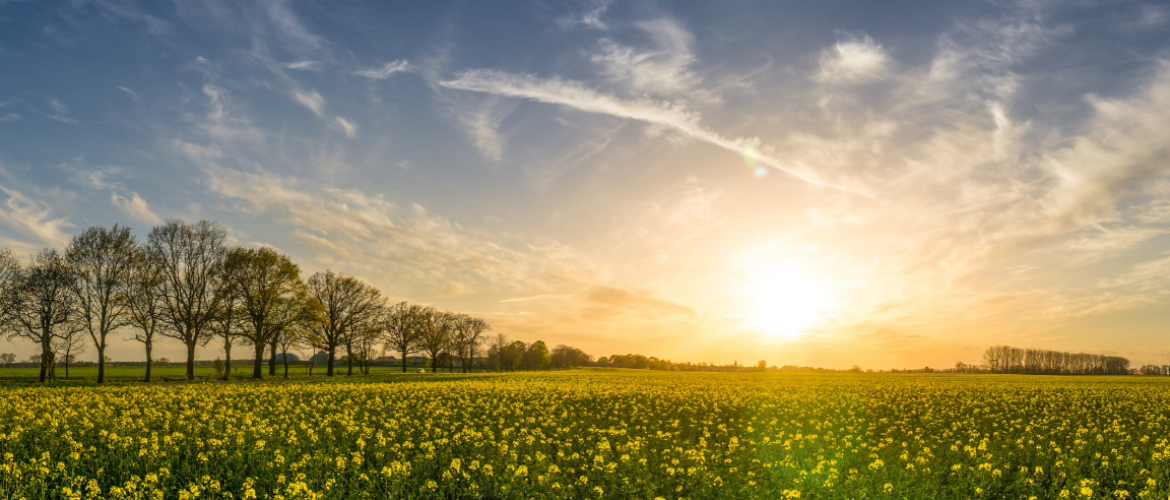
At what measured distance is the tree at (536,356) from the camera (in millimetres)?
143500

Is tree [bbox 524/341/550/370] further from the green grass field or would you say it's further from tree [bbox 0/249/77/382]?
tree [bbox 0/249/77/382]

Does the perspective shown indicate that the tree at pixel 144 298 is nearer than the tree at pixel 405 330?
Yes

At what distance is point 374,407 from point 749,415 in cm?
1524

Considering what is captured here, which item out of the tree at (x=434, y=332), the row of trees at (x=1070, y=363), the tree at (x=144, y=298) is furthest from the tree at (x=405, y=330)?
the row of trees at (x=1070, y=363)

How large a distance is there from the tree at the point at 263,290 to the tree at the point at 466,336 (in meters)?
51.7

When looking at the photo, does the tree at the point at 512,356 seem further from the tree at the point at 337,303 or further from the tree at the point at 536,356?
the tree at the point at 337,303

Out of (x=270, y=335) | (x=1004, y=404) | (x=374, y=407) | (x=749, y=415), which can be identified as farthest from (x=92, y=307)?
(x=1004, y=404)

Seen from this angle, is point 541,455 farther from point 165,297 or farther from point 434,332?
point 434,332

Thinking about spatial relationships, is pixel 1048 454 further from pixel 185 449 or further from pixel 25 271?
pixel 25 271

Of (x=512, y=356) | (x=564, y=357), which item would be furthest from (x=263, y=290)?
(x=564, y=357)

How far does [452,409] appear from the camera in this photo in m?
23.5

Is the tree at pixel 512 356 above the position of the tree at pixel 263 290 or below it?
below

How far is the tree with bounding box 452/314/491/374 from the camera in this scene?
111312mm

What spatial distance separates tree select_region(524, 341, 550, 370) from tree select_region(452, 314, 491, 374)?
26.5 metres
